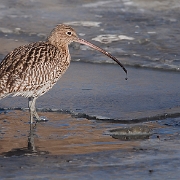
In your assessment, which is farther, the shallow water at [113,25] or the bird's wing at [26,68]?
the shallow water at [113,25]

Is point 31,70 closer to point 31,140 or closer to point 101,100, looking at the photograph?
point 31,140

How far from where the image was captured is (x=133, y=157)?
713 centimetres

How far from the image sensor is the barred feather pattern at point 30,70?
28.0 feet

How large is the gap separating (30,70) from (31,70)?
0.05ft

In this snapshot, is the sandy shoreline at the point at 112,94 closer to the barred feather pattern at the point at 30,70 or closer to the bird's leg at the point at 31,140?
the barred feather pattern at the point at 30,70

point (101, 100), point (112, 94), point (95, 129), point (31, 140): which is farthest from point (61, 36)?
point (31, 140)

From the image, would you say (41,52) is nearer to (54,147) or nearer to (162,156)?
(54,147)

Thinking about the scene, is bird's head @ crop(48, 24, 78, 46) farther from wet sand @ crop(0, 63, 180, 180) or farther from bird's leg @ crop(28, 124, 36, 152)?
bird's leg @ crop(28, 124, 36, 152)

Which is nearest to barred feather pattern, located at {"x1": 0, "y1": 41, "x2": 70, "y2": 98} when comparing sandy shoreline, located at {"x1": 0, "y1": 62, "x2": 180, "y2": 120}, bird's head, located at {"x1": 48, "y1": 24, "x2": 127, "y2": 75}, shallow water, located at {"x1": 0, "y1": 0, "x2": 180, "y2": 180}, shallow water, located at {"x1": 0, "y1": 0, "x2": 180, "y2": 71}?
bird's head, located at {"x1": 48, "y1": 24, "x2": 127, "y2": 75}

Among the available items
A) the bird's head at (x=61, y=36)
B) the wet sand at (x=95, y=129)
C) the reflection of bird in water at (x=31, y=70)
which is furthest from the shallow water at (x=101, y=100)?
the bird's head at (x=61, y=36)

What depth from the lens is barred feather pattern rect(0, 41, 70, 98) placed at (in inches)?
336

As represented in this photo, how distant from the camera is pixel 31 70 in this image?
8.66 metres

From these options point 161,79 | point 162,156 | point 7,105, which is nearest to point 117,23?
point 161,79

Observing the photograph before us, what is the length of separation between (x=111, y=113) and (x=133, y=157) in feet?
6.76
